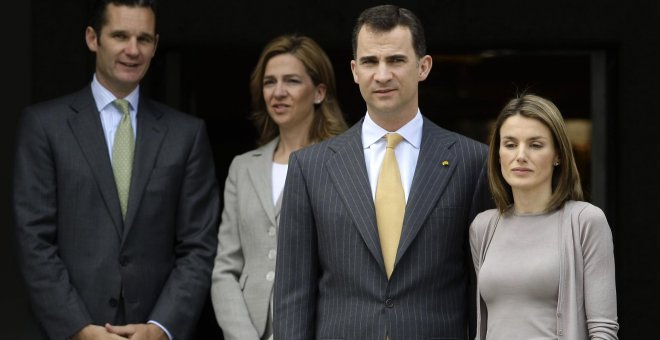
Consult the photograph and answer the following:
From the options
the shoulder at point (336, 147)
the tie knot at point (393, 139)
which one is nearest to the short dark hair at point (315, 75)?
the shoulder at point (336, 147)

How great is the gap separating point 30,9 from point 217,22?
847mm

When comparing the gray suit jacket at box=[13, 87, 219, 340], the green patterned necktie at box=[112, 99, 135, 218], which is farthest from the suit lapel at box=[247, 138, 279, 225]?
the green patterned necktie at box=[112, 99, 135, 218]

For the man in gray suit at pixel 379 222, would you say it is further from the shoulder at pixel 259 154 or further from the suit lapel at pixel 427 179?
the shoulder at pixel 259 154

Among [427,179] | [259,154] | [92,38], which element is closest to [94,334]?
[259,154]

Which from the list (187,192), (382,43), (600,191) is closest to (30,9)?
(187,192)

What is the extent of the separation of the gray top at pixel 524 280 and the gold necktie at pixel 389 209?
28 cm

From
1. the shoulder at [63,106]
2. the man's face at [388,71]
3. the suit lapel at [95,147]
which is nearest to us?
the man's face at [388,71]

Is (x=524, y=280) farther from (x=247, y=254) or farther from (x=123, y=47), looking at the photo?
(x=123, y=47)

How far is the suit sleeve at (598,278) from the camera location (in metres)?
3.42

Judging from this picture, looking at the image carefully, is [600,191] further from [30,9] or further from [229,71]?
[30,9]

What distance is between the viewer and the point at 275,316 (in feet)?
12.6

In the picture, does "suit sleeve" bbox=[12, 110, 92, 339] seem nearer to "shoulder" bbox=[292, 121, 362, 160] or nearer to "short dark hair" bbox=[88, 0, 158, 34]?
"short dark hair" bbox=[88, 0, 158, 34]

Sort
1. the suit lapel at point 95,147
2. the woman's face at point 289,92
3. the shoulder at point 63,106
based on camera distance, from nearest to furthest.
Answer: the suit lapel at point 95,147, the shoulder at point 63,106, the woman's face at point 289,92

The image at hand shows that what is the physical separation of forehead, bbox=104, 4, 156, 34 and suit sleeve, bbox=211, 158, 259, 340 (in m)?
0.68
